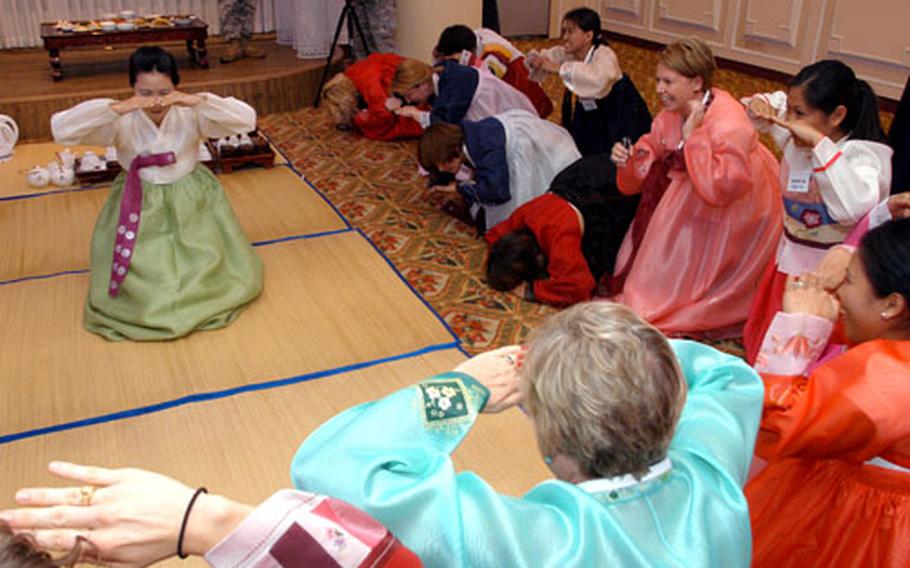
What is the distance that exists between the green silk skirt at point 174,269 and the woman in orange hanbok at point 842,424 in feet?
7.34

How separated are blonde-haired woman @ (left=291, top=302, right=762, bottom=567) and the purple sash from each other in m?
2.38

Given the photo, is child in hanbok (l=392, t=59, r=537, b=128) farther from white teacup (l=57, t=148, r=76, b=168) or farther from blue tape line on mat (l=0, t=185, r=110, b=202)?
white teacup (l=57, t=148, r=76, b=168)

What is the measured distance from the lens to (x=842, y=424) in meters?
1.30

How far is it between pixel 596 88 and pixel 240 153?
225 cm

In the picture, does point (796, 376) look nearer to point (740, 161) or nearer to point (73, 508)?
point (73, 508)

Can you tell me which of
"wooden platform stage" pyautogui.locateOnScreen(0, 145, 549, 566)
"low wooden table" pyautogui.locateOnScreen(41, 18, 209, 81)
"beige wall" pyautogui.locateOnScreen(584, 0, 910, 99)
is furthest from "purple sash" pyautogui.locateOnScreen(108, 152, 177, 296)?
"beige wall" pyautogui.locateOnScreen(584, 0, 910, 99)

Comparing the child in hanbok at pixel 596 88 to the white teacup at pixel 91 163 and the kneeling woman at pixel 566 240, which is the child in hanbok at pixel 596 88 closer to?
the kneeling woman at pixel 566 240

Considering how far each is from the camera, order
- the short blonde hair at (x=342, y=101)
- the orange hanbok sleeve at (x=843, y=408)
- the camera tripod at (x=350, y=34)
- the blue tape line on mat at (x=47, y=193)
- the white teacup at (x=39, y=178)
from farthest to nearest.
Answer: the camera tripod at (x=350, y=34) → the short blonde hair at (x=342, y=101) → the white teacup at (x=39, y=178) → the blue tape line on mat at (x=47, y=193) → the orange hanbok sleeve at (x=843, y=408)

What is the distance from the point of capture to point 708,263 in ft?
10.2

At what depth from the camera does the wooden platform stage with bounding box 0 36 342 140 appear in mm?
5605

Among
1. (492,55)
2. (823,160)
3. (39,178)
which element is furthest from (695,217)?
(39,178)

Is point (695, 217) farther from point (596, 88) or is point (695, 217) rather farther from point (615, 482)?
point (615, 482)

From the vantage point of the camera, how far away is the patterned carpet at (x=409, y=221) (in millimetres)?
3266

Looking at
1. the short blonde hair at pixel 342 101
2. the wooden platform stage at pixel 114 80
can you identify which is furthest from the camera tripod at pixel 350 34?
the short blonde hair at pixel 342 101
